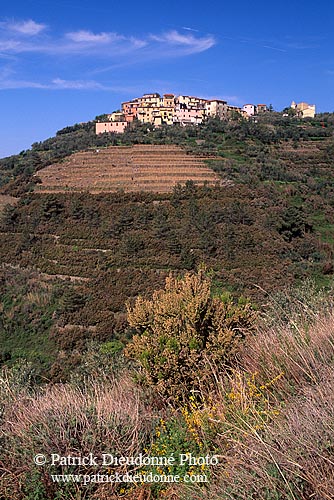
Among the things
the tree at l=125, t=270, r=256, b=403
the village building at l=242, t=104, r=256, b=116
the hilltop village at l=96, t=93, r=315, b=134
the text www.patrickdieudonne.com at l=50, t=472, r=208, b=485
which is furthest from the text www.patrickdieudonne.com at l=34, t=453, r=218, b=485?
the village building at l=242, t=104, r=256, b=116

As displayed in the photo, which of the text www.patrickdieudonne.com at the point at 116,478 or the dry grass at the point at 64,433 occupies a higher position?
the dry grass at the point at 64,433

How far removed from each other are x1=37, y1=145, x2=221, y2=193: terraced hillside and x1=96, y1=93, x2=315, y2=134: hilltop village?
15.9 m

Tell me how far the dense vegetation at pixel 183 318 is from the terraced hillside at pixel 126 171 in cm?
158

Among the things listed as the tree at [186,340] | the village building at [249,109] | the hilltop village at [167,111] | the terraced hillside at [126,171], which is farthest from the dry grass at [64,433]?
the village building at [249,109]

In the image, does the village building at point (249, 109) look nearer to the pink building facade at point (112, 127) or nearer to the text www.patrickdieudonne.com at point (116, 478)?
the pink building facade at point (112, 127)

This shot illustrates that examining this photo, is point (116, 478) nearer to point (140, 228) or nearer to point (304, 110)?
point (140, 228)

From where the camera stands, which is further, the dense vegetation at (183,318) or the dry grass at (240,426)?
the dense vegetation at (183,318)

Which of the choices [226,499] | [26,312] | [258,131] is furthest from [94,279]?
[258,131]

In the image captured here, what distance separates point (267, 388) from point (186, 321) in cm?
115

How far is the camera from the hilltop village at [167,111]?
5825 centimetres

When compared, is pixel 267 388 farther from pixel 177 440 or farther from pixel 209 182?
pixel 209 182

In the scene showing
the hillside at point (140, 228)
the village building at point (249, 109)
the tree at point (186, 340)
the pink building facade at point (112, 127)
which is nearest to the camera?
the tree at point (186, 340)

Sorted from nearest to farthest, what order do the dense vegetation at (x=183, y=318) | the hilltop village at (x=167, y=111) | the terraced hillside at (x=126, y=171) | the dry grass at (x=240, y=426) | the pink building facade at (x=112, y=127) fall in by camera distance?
1. the dry grass at (x=240, y=426)
2. the dense vegetation at (x=183, y=318)
3. the terraced hillside at (x=126, y=171)
4. the pink building facade at (x=112, y=127)
5. the hilltop village at (x=167, y=111)

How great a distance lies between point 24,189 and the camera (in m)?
33.4
